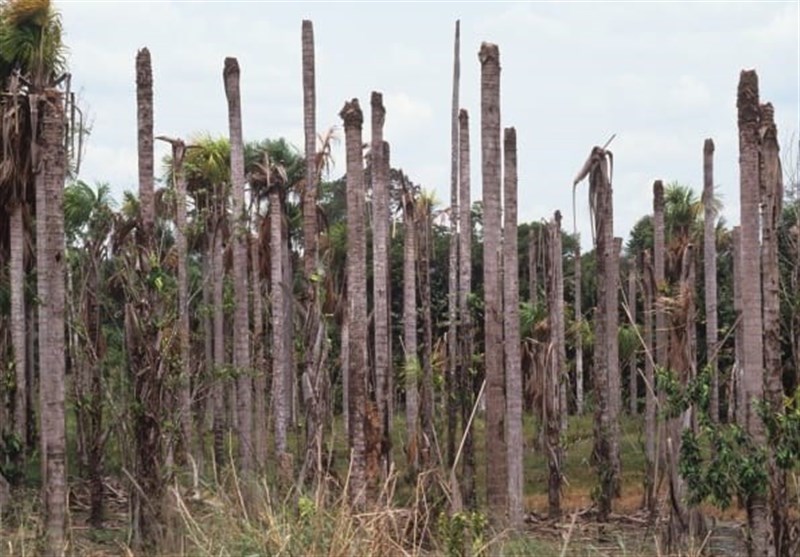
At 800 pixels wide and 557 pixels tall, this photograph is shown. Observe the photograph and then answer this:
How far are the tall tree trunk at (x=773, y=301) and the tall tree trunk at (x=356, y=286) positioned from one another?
4.86 m

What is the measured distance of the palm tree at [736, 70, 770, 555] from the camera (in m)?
13.5

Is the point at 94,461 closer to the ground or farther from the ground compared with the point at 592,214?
closer to the ground

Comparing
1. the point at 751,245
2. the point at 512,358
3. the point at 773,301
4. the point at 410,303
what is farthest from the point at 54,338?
the point at 410,303

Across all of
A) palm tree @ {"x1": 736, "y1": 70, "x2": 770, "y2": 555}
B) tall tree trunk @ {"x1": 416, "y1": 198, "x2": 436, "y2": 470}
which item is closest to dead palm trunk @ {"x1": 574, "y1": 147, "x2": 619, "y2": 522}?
tall tree trunk @ {"x1": 416, "y1": 198, "x2": 436, "y2": 470}

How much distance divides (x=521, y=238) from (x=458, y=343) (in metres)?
25.9

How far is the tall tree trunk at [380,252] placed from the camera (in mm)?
18891

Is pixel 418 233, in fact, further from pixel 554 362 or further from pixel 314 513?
pixel 314 513

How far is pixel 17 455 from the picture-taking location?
20.3m

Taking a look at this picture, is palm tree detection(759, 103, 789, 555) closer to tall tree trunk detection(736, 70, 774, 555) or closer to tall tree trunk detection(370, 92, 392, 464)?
tall tree trunk detection(736, 70, 774, 555)

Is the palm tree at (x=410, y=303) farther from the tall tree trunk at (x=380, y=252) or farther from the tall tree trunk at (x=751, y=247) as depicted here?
the tall tree trunk at (x=751, y=247)

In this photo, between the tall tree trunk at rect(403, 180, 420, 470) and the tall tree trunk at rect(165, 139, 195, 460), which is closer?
the tall tree trunk at rect(165, 139, 195, 460)

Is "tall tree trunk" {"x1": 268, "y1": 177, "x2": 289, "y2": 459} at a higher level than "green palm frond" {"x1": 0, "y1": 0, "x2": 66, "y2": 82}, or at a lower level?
lower

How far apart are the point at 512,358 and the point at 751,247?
15.2 feet

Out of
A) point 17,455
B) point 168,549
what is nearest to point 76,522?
point 17,455
